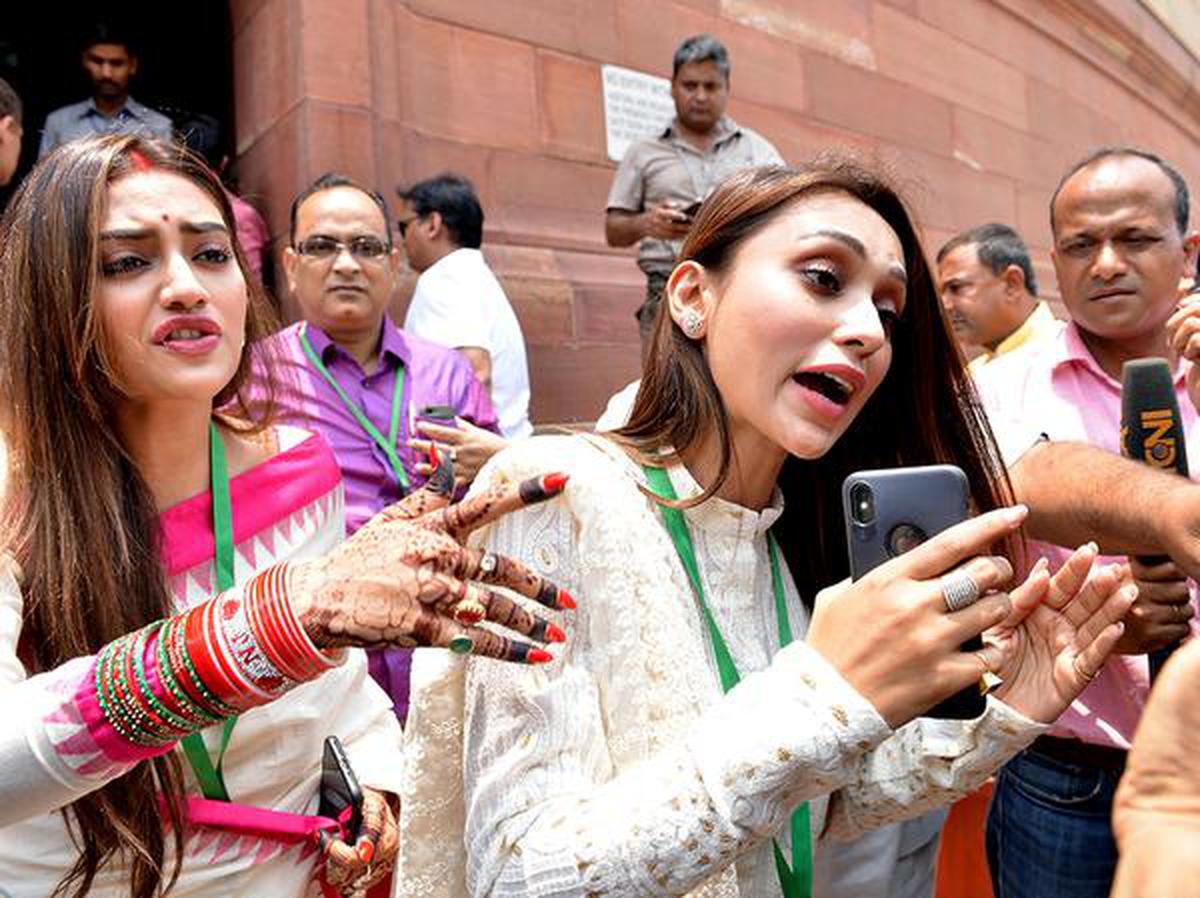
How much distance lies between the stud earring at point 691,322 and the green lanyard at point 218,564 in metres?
0.87

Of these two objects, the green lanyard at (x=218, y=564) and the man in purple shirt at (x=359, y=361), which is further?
the man in purple shirt at (x=359, y=361)

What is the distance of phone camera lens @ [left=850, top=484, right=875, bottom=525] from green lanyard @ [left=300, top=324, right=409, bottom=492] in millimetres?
2059

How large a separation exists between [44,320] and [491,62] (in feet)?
15.7

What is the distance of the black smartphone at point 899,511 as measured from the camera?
4.34 feet

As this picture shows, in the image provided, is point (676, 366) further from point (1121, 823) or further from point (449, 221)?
point (449, 221)

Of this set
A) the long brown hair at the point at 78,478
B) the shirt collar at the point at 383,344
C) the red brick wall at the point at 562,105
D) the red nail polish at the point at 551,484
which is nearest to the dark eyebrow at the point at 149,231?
the long brown hair at the point at 78,478

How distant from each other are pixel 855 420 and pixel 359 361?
6.96 feet

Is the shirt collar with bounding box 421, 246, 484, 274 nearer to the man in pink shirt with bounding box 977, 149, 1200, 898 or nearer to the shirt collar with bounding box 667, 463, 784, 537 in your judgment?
the man in pink shirt with bounding box 977, 149, 1200, 898

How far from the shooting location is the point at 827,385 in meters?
1.59

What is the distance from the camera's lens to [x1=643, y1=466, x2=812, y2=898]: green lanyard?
4.98 feet

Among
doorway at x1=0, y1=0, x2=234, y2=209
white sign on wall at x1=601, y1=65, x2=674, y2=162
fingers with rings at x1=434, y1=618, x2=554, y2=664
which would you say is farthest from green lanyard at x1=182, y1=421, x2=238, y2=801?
white sign on wall at x1=601, y1=65, x2=674, y2=162

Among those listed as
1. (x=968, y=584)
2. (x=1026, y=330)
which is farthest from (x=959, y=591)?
(x=1026, y=330)

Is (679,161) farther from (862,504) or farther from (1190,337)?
(862,504)

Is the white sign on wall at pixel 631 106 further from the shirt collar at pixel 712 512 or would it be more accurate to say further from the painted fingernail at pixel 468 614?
the painted fingernail at pixel 468 614
